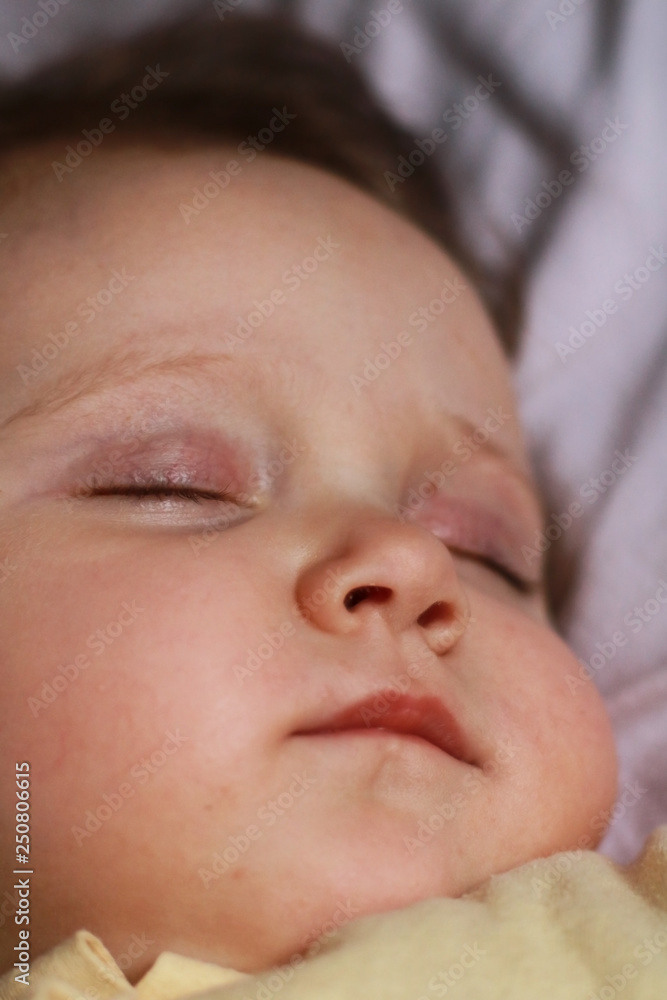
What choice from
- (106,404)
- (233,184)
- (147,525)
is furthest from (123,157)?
(147,525)

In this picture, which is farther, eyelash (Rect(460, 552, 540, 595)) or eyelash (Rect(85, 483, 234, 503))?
eyelash (Rect(460, 552, 540, 595))

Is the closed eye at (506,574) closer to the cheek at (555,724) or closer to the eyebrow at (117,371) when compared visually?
the cheek at (555,724)

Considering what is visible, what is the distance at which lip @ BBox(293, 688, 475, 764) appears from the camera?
2.68ft

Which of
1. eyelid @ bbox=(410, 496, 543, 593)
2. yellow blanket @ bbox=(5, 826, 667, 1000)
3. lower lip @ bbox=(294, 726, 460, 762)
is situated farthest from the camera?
eyelid @ bbox=(410, 496, 543, 593)

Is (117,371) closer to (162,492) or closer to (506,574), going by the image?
(162,492)

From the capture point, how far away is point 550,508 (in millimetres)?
1520

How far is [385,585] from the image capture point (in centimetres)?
85

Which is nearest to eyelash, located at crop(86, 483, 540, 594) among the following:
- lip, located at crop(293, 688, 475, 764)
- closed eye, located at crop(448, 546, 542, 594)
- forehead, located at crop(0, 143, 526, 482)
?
forehead, located at crop(0, 143, 526, 482)

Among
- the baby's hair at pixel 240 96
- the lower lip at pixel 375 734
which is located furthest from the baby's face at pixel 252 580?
the baby's hair at pixel 240 96

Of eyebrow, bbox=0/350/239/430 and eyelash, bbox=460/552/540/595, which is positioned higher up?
eyebrow, bbox=0/350/239/430

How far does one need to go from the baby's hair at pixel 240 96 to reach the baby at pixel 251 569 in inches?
2.1

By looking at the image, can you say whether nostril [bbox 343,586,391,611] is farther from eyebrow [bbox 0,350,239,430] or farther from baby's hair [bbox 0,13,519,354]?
baby's hair [bbox 0,13,519,354]

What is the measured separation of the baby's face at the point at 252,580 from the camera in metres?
0.78

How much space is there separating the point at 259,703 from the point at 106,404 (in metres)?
0.35
